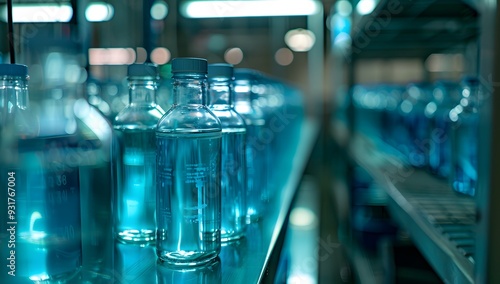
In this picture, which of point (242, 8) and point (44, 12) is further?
point (242, 8)

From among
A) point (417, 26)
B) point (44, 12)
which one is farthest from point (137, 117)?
point (417, 26)

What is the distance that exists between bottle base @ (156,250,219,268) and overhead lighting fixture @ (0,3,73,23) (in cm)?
58

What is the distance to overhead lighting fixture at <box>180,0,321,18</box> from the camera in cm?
367

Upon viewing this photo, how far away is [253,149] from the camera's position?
45.6 inches

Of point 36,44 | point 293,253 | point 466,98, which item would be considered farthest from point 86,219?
point 293,253

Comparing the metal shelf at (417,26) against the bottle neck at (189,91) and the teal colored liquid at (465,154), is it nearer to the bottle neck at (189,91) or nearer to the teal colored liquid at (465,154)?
→ the teal colored liquid at (465,154)

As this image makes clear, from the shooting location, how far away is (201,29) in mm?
5004

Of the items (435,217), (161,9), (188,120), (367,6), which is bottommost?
(435,217)

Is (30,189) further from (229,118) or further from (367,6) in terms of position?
(367,6)

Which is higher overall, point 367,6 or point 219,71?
point 367,6

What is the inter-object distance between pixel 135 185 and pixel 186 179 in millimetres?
155

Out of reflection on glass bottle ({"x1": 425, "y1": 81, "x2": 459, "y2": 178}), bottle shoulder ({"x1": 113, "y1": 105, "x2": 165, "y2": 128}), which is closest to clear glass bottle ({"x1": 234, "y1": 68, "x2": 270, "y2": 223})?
bottle shoulder ({"x1": 113, "y1": 105, "x2": 165, "y2": 128})

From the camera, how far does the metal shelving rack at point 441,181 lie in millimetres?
870

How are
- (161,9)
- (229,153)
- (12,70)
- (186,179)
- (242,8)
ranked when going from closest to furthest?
(12,70) → (186,179) → (229,153) → (161,9) → (242,8)
